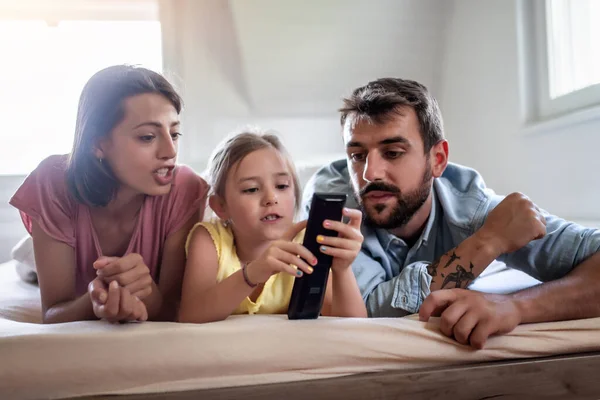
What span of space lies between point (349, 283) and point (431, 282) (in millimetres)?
185

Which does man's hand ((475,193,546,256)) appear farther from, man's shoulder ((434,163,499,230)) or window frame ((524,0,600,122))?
window frame ((524,0,600,122))

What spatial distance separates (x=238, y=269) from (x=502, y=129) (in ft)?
4.37

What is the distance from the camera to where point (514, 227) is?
98 centimetres

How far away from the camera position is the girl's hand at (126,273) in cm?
83

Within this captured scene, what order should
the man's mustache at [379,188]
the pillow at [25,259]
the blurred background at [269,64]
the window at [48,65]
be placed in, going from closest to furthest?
the man's mustache at [379,188] → the pillow at [25,259] → the blurred background at [269,64] → the window at [48,65]

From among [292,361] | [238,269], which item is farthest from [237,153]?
[292,361]

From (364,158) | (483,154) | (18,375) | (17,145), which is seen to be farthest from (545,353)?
(17,145)

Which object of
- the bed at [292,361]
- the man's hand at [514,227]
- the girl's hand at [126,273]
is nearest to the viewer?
the bed at [292,361]

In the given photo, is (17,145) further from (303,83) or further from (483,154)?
(483,154)

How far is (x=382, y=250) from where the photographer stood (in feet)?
3.88

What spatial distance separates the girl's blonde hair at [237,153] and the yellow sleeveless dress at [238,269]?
0.08 metres

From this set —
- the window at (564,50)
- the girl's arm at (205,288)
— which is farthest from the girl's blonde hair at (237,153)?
the window at (564,50)

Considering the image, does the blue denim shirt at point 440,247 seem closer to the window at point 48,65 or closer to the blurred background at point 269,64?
the blurred background at point 269,64

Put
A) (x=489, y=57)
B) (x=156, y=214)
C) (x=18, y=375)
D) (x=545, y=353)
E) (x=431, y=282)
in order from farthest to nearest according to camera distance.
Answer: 1. (x=489, y=57)
2. (x=156, y=214)
3. (x=431, y=282)
4. (x=545, y=353)
5. (x=18, y=375)
